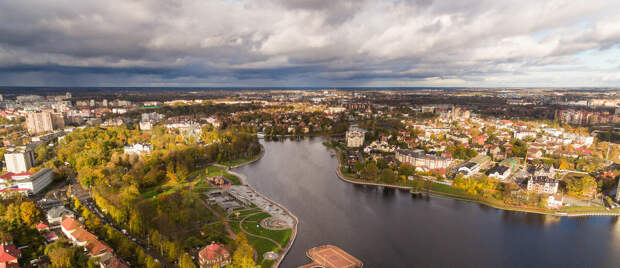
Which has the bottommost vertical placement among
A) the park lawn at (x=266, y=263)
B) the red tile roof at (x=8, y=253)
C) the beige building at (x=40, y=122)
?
the park lawn at (x=266, y=263)

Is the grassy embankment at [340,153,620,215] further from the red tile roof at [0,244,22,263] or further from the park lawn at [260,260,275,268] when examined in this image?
the red tile roof at [0,244,22,263]

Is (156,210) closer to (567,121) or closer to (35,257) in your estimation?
(35,257)

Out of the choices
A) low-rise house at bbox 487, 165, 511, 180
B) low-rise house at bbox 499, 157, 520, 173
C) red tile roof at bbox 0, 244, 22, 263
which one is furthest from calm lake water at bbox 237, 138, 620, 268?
red tile roof at bbox 0, 244, 22, 263

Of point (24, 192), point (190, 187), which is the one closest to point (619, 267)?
point (190, 187)

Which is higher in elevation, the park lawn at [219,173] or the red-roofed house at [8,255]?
the red-roofed house at [8,255]

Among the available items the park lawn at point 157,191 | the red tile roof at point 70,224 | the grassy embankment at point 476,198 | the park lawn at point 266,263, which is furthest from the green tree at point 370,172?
the red tile roof at point 70,224

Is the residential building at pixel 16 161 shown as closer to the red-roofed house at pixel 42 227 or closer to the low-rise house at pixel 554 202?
the red-roofed house at pixel 42 227
